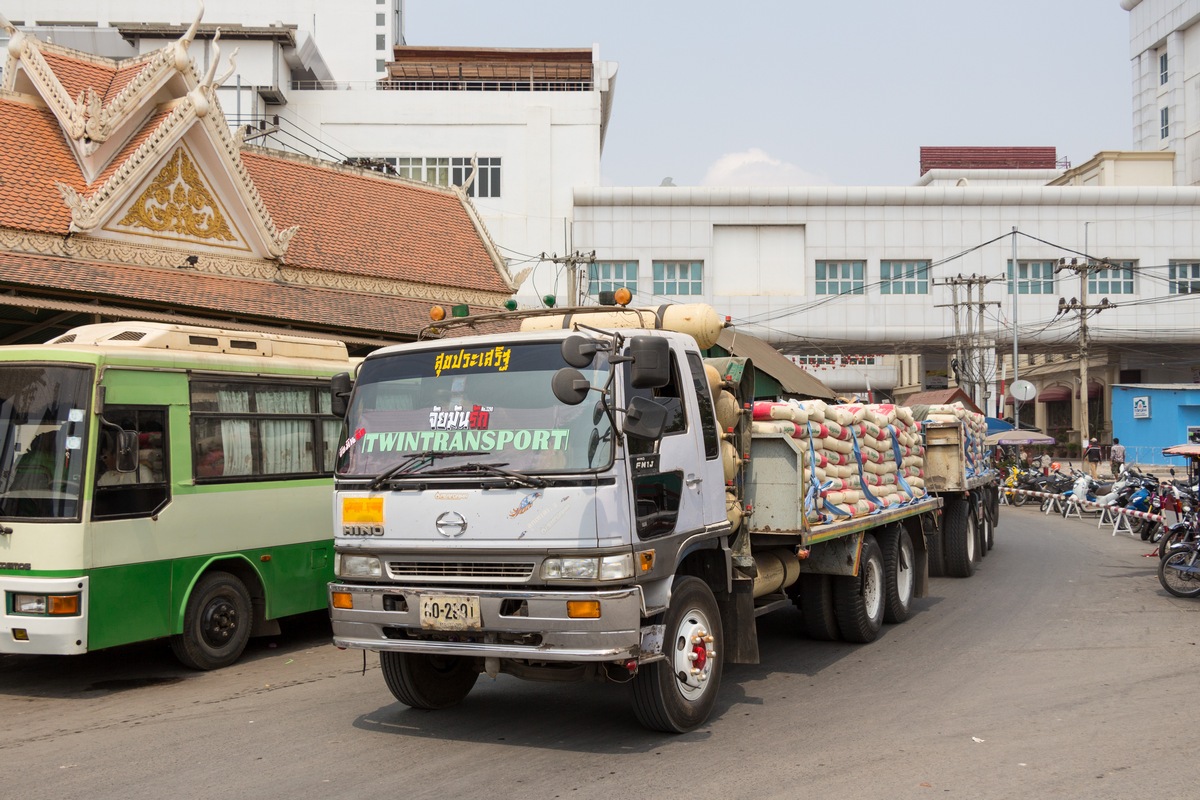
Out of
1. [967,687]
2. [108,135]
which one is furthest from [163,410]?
[108,135]

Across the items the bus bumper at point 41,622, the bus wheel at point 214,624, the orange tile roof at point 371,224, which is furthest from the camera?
the orange tile roof at point 371,224

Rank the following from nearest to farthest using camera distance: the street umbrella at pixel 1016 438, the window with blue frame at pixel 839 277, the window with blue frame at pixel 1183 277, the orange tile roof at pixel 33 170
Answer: the orange tile roof at pixel 33 170 → the street umbrella at pixel 1016 438 → the window with blue frame at pixel 839 277 → the window with blue frame at pixel 1183 277

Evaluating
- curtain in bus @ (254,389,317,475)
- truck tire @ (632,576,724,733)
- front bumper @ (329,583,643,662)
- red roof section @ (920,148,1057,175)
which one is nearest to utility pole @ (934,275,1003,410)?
red roof section @ (920,148,1057,175)

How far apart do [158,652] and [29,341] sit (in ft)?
29.8

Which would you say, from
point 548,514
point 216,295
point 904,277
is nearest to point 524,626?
point 548,514

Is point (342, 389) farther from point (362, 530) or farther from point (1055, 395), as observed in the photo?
point (1055, 395)

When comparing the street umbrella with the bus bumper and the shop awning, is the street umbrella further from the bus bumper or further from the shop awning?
the shop awning

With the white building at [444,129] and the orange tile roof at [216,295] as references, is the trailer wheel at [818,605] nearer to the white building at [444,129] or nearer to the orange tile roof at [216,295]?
the orange tile roof at [216,295]

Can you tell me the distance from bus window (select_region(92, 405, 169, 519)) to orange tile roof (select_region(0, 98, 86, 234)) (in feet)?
23.5

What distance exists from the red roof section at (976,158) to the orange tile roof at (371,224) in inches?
2655

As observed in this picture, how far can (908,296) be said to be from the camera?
53594mm

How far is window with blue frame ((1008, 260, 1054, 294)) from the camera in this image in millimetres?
53469

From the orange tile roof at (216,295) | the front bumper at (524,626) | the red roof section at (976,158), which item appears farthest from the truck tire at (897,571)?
the red roof section at (976,158)

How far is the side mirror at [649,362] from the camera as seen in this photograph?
6.07m
